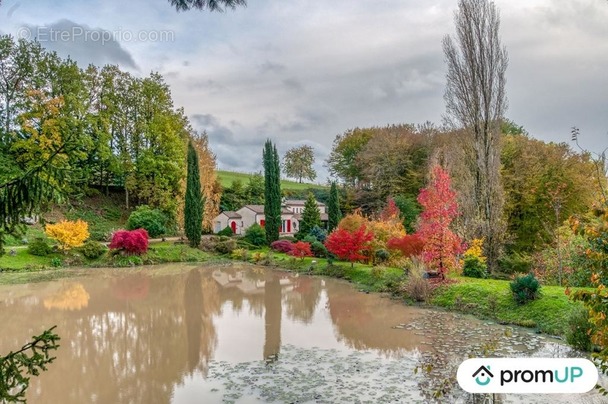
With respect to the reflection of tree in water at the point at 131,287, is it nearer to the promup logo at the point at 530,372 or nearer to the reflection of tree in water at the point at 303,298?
the reflection of tree in water at the point at 303,298

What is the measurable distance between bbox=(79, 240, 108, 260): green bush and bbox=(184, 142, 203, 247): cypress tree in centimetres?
534

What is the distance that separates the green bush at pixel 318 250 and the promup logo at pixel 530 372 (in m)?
20.3

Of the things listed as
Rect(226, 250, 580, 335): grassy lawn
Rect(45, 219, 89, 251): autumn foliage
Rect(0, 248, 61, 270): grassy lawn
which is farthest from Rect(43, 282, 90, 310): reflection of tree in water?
Rect(226, 250, 580, 335): grassy lawn

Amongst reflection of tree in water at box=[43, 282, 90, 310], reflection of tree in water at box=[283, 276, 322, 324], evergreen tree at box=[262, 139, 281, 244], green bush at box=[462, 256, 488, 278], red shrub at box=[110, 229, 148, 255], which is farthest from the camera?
evergreen tree at box=[262, 139, 281, 244]

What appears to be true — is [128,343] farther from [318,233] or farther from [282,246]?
[318,233]

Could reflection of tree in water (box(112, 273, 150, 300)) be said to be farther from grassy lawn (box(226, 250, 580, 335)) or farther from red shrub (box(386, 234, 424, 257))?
red shrub (box(386, 234, 424, 257))

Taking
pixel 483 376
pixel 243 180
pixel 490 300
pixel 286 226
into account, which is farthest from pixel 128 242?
pixel 243 180

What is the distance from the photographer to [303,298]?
15.9m

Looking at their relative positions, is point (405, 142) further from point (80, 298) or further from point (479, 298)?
point (80, 298)

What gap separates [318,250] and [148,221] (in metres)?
12.0

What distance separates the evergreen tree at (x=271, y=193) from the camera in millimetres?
30098

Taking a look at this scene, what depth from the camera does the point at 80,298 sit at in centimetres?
1559

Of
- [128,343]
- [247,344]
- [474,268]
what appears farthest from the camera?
[474,268]

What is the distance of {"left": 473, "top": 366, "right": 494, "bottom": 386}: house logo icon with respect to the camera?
3756 mm
